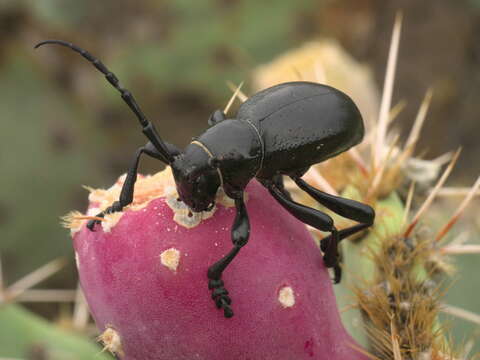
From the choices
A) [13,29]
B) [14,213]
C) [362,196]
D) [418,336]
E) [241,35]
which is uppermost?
[13,29]

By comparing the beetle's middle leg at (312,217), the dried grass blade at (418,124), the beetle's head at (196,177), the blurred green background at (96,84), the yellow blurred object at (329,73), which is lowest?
the beetle's middle leg at (312,217)

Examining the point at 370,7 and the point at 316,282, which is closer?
the point at 316,282

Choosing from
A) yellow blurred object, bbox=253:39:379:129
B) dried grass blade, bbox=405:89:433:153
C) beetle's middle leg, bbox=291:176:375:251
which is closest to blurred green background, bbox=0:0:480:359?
yellow blurred object, bbox=253:39:379:129

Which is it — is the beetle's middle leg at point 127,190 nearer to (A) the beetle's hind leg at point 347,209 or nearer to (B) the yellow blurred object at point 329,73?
(A) the beetle's hind leg at point 347,209

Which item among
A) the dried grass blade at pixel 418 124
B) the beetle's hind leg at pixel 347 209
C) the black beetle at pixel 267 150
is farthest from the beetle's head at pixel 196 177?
the dried grass blade at pixel 418 124

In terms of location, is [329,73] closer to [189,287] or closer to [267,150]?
[267,150]

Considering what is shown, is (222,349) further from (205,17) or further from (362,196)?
(205,17)

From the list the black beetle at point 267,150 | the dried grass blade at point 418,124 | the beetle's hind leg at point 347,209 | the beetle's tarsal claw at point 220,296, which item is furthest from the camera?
the dried grass blade at point 418,124

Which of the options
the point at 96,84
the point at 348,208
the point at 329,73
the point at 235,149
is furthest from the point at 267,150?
the point at 96,84

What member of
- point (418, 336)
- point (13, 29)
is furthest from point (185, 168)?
point (13, 29)

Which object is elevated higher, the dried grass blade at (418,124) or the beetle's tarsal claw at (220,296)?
the dried grass blade at (418,124)
